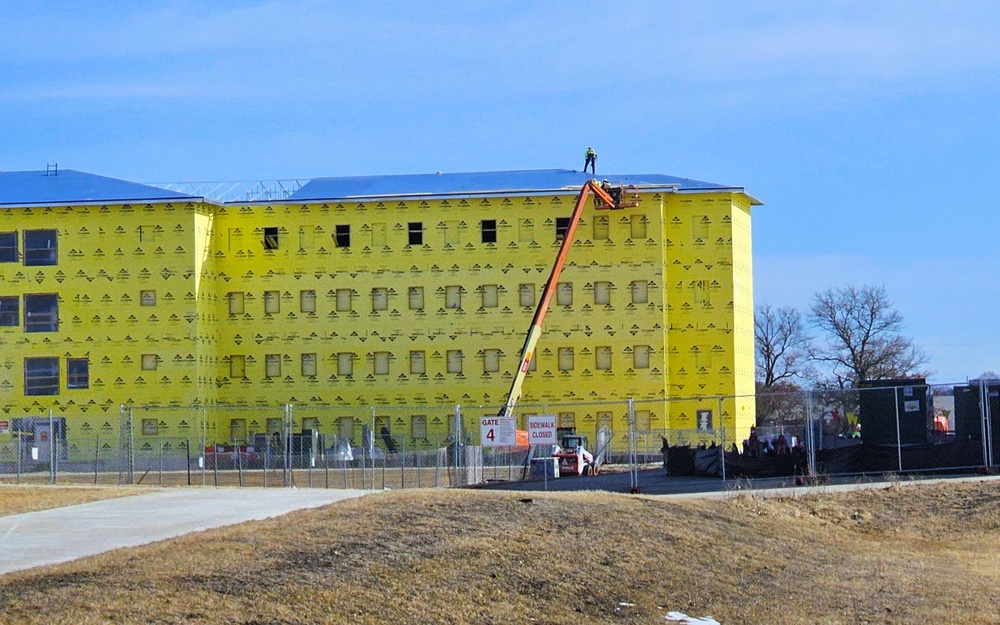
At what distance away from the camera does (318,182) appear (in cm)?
8462

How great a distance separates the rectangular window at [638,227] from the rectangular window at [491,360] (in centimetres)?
926

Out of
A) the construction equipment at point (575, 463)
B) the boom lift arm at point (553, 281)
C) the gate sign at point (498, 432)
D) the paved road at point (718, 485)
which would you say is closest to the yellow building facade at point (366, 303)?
the boom lift arm at point (553, 281)

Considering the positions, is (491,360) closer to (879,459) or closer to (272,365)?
(272,365)

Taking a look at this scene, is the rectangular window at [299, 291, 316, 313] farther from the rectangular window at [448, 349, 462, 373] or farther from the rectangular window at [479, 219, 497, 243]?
the rectangular window at [479, 219, 497, 243]

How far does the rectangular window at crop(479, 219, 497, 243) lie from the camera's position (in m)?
80.9

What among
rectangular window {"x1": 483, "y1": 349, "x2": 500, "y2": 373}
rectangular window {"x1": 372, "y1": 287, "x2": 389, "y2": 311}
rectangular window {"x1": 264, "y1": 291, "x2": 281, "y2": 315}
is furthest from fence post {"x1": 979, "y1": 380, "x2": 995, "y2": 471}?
rectangular window {"x1": 264, "y1": 291, "x2": 281, "y2": 315}

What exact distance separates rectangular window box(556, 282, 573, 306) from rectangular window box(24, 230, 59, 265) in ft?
84.4

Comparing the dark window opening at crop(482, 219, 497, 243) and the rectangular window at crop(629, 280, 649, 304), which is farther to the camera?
the dark window opening at crop(482, 219, 497, 243)

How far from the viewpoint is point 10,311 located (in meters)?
79.9

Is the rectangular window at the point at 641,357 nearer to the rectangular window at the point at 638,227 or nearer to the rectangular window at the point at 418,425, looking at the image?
the rectangular window at the point at 638,227

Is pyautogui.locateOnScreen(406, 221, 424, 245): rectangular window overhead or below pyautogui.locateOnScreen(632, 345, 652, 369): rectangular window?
overhead

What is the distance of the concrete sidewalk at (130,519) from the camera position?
2086cm

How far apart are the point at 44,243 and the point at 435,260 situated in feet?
65.5

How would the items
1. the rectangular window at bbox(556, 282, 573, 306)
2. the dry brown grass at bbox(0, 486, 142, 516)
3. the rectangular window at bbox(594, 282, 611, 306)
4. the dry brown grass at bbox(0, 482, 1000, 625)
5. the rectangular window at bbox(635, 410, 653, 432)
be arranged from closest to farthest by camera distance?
the dry brown grass at bbox(0, 482, 1000, 625) → the dry brown grass at bbox(0, 486, 142, 516) → the rectangular window at bbox(635, 410, 653, 432) → the rectangular window at bbox(556, 282, 573, 306) → the rectangular window at bbox(594, 282, 611, 306)
